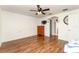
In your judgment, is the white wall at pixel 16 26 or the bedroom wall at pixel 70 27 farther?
the white wall at pixel 16 26

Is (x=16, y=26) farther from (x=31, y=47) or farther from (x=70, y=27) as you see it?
(x=70, y=27)

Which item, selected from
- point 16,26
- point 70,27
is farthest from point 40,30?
point 70,27

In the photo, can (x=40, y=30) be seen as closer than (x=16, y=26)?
No

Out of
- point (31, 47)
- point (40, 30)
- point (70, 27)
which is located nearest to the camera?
point (31, 47)

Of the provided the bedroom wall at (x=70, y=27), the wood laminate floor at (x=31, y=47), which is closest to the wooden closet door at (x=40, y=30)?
the bedroom wall at (x=70, y=27)

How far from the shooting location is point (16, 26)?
24.5 feet

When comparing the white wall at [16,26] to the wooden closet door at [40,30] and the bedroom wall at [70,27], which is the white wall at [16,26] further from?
the bedroom wall at [70,27]

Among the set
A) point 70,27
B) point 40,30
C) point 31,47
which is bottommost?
point 31,47

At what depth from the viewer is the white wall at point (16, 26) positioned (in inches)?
248

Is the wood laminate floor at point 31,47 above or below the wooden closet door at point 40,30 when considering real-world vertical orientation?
below

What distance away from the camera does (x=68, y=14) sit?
692 cm

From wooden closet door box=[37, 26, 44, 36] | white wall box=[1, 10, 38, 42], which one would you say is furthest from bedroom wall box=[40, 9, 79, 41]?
white wall box=[1, 10, 38, 42]

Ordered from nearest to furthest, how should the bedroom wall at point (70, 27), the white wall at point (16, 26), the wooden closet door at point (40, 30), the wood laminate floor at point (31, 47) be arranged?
the wood laminate floor at point (31, 47) < the bedroom wall at point (70, 27) < the white wall at point (16, 26) < the wooden closet door at point (40, 30)

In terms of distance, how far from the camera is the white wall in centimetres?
631
